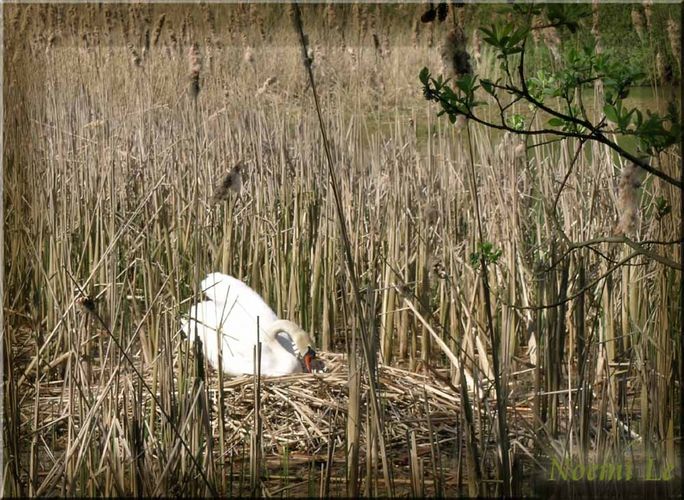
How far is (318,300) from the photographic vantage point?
14.7ft

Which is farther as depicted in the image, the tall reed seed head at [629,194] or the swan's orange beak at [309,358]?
the swan's orange beak at [309,358]

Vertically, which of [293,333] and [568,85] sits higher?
[568,85]

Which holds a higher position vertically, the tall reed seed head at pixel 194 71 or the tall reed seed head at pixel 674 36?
the tall reed seed head at pixel 194 71

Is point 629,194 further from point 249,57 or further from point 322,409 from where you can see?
point 249,57

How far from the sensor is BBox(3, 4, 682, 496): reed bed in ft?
8.11

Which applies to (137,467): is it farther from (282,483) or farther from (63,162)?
(63,162)

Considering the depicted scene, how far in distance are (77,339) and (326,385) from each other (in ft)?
4.09

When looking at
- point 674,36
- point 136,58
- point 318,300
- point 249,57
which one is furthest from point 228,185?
point 249,57

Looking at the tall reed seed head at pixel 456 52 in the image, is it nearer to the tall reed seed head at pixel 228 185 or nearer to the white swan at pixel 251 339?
the tall reed seed head at pixel 228 185

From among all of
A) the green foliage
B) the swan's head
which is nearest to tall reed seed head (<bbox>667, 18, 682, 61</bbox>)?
the green foliage

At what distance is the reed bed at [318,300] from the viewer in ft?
8.11

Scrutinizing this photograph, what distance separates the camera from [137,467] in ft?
7.57

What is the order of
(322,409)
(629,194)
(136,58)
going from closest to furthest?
(629,194) → (322,409) → (136,58)

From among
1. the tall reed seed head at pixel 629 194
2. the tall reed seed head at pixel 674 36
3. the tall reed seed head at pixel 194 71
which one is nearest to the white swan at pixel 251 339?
the tall reed seed head at pixel 194 71
